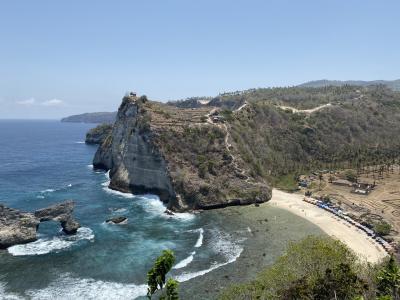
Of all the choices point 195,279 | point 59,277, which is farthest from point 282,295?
point 59,277

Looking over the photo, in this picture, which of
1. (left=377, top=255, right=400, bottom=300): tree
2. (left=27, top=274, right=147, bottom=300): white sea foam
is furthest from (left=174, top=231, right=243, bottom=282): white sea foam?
(left=377, top=255, right=400, bottom=300): tree

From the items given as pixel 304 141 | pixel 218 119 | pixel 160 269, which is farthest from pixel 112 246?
pixel 304 141

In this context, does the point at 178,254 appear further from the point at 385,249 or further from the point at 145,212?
the point at 385,249

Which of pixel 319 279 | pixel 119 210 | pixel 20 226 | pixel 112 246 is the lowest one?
pixel 112 246

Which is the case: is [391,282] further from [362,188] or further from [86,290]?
[362,188]

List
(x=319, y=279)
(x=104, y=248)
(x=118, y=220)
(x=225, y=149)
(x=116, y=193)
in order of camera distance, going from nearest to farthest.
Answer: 1. (x=319, y=279)
2. (x=104, y=248)
3. (x=118, y=220)
4. (x=116, y=193)
5. (x=225, y=149)

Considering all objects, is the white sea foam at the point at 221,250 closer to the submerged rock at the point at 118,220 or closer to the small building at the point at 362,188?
the submerged rock at the point at 118,220
